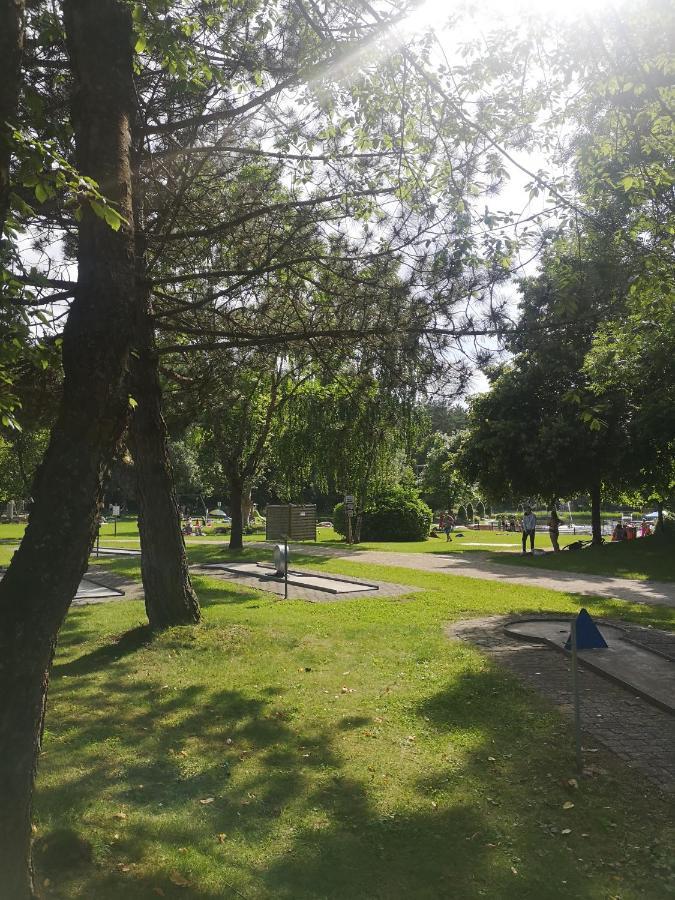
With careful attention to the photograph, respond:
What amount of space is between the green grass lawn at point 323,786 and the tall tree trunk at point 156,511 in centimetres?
74

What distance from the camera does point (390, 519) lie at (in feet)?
106

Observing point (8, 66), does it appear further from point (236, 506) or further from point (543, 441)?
point (236, 506)

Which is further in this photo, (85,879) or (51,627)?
(85,879)

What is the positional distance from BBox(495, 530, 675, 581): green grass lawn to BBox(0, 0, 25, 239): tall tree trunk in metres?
16.6

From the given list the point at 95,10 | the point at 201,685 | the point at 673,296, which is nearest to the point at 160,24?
the point at 95,10

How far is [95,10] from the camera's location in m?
4.18

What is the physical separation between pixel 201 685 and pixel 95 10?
19.7 feet

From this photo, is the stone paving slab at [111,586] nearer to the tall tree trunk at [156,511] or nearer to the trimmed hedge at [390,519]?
the tall tree trunk at [156,511]

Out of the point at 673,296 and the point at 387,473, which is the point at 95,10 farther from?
the point at 387,473

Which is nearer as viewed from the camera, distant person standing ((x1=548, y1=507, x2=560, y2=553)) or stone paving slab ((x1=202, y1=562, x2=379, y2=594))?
stone paving slab ((x1=202, y1=562, x2=379, y2=594))

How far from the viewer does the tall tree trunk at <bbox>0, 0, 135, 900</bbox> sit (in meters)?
2.99

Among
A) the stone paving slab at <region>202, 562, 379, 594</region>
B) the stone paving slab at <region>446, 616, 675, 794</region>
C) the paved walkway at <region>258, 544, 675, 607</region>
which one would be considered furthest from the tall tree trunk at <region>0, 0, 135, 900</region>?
the paved walkway at <region>258, 544, 675, 607</region>

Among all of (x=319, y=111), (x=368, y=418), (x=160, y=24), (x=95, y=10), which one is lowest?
(x=368, y=418)

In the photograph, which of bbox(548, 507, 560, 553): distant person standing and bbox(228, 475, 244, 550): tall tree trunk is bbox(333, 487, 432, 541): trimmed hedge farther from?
bbox(548, 507, 560, 553): distant person standing
